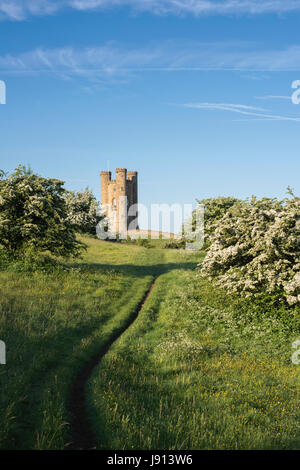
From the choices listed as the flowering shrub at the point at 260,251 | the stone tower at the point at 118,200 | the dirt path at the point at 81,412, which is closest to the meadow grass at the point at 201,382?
the dirt path at the point at 81,412

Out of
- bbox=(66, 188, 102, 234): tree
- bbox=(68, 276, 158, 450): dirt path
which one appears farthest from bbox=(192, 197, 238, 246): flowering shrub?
bbox=(68, 276, 158, 450): dirt path

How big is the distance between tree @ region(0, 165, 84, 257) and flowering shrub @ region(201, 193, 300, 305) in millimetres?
12432

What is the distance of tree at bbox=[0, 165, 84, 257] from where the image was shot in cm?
2738

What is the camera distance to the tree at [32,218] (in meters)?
27.4

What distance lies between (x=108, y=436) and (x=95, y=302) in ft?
40.1

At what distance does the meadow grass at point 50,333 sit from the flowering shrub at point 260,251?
6.43 metres

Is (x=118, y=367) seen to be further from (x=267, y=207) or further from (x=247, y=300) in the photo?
(x=267, y=207)

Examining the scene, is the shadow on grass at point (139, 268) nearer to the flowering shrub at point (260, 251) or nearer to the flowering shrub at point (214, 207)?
the flowering shrub at point (214, 207)

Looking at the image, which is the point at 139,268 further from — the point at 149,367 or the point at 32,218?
the point at 149,367

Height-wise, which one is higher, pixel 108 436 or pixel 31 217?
pixel 31 217

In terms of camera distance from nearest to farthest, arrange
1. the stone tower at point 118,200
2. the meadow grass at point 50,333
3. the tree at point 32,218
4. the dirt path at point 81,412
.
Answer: the dirt path at point 81,412 → the meadow grass at point 50,333 → the tree at point 32,218 → the stone tower at point 118,200

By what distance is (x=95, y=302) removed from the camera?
67.7ft
